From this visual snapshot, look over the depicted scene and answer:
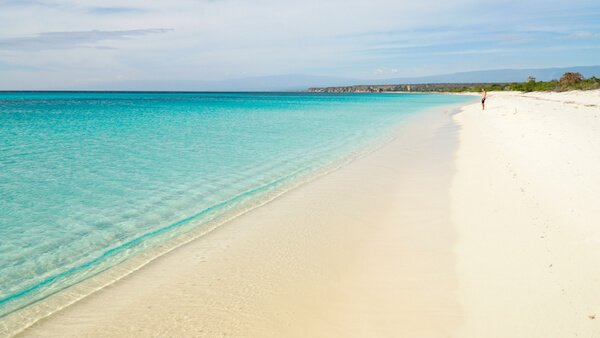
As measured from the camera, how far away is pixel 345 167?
12773 mm

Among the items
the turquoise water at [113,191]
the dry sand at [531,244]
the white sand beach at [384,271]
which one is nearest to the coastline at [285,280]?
the white sand beach at [384,271]

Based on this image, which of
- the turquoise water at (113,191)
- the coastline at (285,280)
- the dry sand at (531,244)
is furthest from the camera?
the turquoise water at (113,191)

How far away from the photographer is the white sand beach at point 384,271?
426 cm

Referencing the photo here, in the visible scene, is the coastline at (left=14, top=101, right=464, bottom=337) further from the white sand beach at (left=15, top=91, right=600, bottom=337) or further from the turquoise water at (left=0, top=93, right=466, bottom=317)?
the turquoise water at (left=0, top=93, right=466, bottom=317)

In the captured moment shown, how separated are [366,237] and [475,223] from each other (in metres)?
1.87

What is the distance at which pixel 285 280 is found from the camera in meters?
5.30

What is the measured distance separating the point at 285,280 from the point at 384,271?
4.09 ft

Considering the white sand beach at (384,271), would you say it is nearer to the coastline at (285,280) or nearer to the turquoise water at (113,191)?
the coastline at (285,280)

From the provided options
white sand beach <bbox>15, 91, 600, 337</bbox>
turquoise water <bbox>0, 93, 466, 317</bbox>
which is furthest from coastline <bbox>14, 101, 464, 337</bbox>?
turquoise water <bbox>0, 93, 466, 317</bbox>

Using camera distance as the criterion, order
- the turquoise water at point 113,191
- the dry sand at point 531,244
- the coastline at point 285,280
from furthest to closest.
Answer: the turquoise water at point 113,191, the coastline at point 285,280, the dry sand at point 531,244

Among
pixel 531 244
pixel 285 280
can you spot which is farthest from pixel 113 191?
pixel 531 244

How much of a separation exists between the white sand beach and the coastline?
A: 2 cm

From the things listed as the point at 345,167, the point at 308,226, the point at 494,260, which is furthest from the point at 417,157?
the point at 494,260

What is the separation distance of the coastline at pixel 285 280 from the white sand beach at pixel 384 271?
0.02 m
